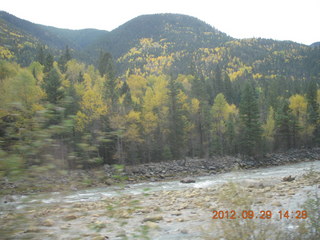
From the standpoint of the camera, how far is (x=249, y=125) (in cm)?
4162

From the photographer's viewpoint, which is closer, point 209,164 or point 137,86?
point 209,164

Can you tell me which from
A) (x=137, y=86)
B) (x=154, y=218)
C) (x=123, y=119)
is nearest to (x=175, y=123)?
(x=137, y=86)

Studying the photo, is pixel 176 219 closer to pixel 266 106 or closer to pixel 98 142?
pixel 98 142

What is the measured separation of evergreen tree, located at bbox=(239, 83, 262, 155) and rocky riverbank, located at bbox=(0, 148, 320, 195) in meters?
1.94

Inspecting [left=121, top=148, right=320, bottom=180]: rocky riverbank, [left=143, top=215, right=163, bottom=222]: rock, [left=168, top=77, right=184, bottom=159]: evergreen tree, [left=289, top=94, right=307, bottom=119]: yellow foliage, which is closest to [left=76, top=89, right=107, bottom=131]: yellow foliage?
[left=143, top=215, right=163, bottom=222]: rock

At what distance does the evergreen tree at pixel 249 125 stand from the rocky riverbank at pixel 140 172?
1939 millimetres

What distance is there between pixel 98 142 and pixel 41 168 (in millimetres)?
605

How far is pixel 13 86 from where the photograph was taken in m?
2.69

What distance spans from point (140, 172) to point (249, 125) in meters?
20.5

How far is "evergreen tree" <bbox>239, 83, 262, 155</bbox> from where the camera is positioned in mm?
41191

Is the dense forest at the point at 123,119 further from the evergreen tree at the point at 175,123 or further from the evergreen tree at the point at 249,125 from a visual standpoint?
the evergreen tree at the point at 249,125

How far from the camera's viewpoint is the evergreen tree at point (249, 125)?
135 ft

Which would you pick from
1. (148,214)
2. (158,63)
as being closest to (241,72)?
(158,63)

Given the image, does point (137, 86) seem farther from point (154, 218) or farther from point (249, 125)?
point (154, 218)
